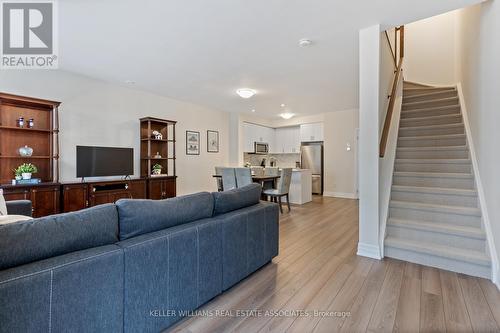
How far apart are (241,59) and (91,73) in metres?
2.65

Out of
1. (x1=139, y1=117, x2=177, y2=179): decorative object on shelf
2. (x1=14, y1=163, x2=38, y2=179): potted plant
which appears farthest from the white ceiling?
(x1=14, y1=163, x2=38, y2=179): potted plant

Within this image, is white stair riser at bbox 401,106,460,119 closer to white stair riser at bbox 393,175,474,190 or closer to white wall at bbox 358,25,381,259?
white stair riser at bbox 393,175,474,190

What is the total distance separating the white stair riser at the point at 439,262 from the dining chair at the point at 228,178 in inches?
118

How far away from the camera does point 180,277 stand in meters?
1.66

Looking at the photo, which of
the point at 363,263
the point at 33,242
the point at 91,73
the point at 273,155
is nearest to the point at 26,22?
the point at 91,73

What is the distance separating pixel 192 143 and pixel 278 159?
3667mm

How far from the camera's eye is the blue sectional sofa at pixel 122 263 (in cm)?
107

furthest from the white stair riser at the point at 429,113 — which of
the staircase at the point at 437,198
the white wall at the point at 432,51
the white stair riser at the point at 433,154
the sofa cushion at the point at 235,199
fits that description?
the sofa cushion at the point at 235,199

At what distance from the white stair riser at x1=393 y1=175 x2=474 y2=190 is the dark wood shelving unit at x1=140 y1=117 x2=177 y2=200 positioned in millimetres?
4214

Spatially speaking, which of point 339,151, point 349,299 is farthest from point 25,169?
point 339,151

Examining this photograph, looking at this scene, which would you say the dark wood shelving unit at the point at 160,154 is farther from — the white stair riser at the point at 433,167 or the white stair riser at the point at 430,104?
the white stair riser at the point at 430,104

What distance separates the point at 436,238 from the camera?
2664 mm

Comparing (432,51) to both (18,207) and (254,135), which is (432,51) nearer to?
(254,135)

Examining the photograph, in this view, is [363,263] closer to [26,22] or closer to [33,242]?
[33,242]
